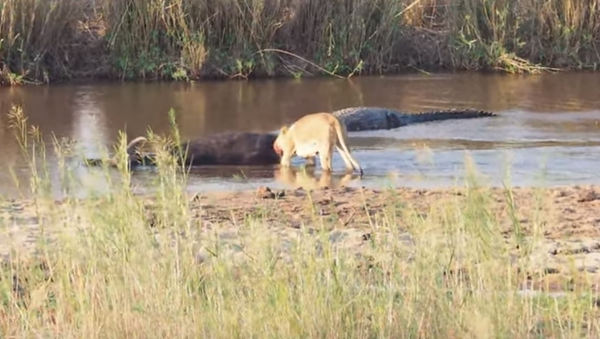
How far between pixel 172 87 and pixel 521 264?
10.6m

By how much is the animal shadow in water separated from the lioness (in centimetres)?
12

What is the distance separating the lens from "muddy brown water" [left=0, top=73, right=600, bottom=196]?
30.5 ft

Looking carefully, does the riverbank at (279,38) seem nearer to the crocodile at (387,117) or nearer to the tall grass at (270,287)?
the crocodile at (387,117)

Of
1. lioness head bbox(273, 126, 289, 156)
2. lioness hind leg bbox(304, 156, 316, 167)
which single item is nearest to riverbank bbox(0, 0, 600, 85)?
lioness hind leg bbox(304, 156, 316, 167)

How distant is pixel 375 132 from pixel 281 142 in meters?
2.01

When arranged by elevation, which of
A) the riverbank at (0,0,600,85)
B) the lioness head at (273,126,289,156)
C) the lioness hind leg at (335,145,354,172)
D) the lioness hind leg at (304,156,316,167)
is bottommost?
the lioness hind leg at (304,156,316,167)

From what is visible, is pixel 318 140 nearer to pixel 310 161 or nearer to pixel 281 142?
pixel 281 142

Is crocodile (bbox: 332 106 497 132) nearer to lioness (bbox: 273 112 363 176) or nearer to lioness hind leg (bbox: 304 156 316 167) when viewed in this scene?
lioness hind leg (bbox: 304 156 316 167)

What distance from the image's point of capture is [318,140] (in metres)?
9.57

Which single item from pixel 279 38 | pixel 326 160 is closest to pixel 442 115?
pixel 326 160

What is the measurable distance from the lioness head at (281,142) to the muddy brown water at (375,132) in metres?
0.23

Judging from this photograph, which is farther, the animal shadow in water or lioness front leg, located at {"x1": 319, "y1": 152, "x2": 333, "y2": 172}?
lioness front leg, located at {"x1": 319, "y1": 152, "x2": 333, "y2": 172}

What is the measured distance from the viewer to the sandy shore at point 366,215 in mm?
5652

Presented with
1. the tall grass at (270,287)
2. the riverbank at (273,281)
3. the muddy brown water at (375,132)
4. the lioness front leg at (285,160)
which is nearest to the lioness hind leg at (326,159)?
the muddy brown water at (375,132)
